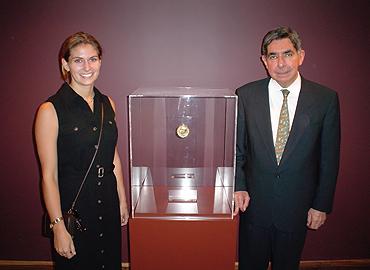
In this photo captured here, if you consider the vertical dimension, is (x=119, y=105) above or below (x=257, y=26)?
below

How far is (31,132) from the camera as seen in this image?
2.20 meters

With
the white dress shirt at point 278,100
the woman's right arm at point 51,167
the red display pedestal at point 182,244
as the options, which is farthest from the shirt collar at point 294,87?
the woman's right arm at point 51,167

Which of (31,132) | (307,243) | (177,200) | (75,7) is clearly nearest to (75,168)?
(177,200)

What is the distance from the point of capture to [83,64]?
4.56 ft

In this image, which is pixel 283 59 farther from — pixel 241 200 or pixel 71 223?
pixel 71 223

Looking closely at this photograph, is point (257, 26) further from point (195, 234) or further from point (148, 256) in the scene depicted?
point (148, 256)

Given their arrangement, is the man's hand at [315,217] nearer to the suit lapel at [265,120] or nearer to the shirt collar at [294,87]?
the suit lapel at [265,120]

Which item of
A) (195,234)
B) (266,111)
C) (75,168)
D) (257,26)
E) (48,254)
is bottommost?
(48,254)

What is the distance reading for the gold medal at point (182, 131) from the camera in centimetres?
172

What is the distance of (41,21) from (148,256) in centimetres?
167

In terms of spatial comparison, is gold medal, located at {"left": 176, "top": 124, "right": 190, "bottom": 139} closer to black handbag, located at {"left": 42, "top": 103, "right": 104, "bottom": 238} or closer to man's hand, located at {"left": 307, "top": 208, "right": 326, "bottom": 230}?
black handbag, located at {"left": 42, "top": 103, "right": 104, "bottom": 238}

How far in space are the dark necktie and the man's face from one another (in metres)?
0.09

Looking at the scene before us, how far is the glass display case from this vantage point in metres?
1.58

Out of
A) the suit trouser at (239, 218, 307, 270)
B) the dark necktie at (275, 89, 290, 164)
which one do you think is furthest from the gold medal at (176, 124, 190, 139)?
the suit trouser at (239, 218, 307, 270)
